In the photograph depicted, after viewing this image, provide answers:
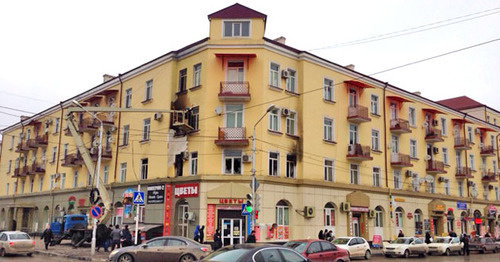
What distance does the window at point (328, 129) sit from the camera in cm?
3588

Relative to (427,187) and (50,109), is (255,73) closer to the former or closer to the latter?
(427,187)

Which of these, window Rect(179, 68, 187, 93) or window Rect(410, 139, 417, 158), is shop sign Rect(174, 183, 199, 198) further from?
window Rect(410, 139, 417, 158)

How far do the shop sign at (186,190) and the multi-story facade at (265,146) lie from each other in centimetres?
10

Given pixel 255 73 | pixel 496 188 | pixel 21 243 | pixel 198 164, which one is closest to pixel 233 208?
pixel 198 164

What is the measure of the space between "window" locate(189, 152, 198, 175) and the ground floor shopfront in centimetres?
84

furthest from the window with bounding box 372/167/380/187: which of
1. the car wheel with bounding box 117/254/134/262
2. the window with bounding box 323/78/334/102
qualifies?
the car wheel with bounding box 117/254/134/262

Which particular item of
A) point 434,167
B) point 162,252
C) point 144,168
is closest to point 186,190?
point 144,168

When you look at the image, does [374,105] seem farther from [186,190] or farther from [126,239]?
[126,239]

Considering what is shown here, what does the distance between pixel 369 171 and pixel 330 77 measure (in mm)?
8747

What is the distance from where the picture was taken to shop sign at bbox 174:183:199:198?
31281 millimetres

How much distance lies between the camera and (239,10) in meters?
33.5

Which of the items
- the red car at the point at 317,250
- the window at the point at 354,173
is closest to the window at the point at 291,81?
the window at the point at 354,173

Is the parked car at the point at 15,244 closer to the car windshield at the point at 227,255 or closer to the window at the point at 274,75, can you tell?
the car windshield at the point at 227,255

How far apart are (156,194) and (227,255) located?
23777mm
